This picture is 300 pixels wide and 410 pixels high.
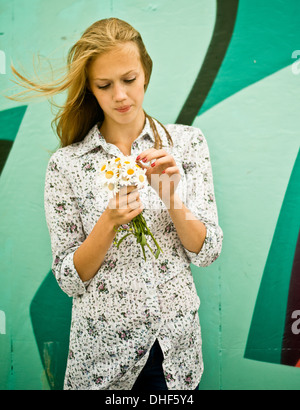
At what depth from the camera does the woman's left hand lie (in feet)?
5.05

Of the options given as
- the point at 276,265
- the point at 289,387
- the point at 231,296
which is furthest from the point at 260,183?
the point at 289,387

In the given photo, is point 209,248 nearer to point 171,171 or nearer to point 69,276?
point 171,171

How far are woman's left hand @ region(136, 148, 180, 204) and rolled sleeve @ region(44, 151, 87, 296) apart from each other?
38 cm

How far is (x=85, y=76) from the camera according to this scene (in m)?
1.71

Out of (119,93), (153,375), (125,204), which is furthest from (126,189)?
(153,375)

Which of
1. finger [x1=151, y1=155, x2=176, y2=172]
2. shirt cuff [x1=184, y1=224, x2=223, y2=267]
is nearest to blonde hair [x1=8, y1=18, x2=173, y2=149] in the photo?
finger [x1=151, y1=155, x2=176, y2=172]

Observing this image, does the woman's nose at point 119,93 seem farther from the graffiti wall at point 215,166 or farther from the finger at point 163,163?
the graffiti wall at point 215,166

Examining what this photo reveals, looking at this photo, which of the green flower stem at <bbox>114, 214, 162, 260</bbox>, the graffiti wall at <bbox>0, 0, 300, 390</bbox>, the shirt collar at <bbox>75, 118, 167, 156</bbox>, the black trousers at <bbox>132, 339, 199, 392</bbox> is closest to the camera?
the green flower stem at <bbox>114, 214, 162, 260</bbox>

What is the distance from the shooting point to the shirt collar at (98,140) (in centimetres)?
178

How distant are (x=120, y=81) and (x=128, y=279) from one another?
2.76 feet

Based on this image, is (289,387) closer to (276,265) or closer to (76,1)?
(276,265)

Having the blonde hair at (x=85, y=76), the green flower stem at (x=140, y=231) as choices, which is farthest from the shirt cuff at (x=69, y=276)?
the blonde hair at (x=85, y=76)

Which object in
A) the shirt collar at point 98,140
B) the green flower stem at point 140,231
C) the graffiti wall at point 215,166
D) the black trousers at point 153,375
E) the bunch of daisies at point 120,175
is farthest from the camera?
the graffiti wall at point 215,166

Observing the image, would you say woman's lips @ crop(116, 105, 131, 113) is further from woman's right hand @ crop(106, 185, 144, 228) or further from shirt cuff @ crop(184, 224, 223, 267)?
shirt cuff @ crop(184, 224, 223, 267)
